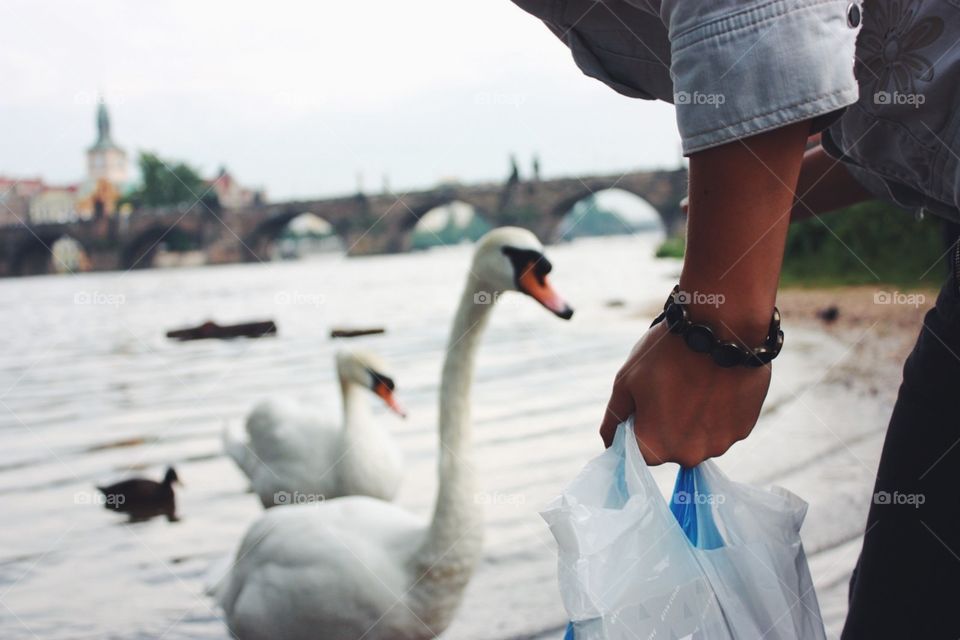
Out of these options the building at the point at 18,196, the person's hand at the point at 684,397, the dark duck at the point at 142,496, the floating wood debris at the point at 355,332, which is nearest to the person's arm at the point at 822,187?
the person's hand at the point at 684,397

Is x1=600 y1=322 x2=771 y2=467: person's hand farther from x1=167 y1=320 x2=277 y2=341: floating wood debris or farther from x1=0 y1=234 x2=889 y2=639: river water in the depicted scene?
x1=167 y1=320 x2=277 y2=341: floating wood debris

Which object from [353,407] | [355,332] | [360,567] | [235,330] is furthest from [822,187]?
[235,330]

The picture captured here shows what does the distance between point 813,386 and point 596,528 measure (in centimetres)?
499

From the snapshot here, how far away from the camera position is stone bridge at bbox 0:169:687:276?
4788cm

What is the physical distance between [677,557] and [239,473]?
406 centimetres

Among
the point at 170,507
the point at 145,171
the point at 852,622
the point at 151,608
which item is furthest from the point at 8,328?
the point at 145,171

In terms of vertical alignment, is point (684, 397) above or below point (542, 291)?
above

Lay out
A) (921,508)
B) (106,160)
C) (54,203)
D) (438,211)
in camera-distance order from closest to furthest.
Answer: (921,508) → (438,211) → (106,160) → (54,203)

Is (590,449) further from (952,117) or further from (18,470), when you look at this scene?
(952,117)

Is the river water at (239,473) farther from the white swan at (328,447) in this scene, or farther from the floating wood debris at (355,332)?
the white swan at (328,447)

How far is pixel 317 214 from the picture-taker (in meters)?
54.9

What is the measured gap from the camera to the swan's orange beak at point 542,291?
110 inches

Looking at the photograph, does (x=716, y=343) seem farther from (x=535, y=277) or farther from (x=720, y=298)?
(x=535, y=277)

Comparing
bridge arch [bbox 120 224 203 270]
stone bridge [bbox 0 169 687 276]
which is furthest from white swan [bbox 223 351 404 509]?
bridge arch [bbox 120 224 203 270]
